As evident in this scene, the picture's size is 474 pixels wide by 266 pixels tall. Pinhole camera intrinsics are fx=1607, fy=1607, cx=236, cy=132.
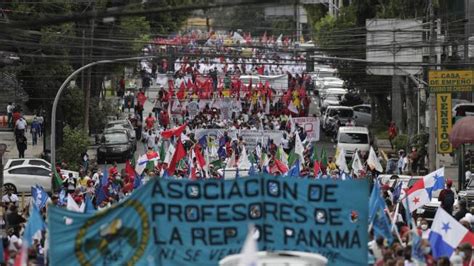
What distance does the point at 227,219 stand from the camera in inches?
687

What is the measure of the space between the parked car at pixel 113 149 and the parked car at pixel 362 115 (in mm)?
14750

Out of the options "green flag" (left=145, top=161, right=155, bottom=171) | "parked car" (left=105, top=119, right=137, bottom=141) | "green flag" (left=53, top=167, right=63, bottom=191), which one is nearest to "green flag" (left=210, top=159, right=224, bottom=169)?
"green flag" (left=145, top=161, right=155, bottom=171)

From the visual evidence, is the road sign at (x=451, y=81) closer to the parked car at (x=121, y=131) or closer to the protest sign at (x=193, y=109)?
the parked car at (x=121, y=131)

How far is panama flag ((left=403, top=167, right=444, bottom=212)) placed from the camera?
25594 mm

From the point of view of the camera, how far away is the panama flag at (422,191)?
2559 centimetres

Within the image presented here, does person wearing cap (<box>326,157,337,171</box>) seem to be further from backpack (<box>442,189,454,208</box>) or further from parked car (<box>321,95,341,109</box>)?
parked car (<box>321,95,341,109</box>)

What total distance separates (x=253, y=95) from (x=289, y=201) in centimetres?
4699

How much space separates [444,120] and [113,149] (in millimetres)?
12347

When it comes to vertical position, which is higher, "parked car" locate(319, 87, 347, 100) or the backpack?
the backpack

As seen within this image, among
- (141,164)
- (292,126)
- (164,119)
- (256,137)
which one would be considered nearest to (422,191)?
(141,164)

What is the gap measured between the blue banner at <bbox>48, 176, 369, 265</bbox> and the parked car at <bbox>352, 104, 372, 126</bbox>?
4612 centimetres

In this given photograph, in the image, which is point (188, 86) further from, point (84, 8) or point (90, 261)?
point (90, 261)

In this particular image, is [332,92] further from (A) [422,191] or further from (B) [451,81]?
(A) [422,191]

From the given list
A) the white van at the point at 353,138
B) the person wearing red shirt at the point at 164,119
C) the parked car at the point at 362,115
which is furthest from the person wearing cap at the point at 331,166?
the parked car at the point at 362,115
